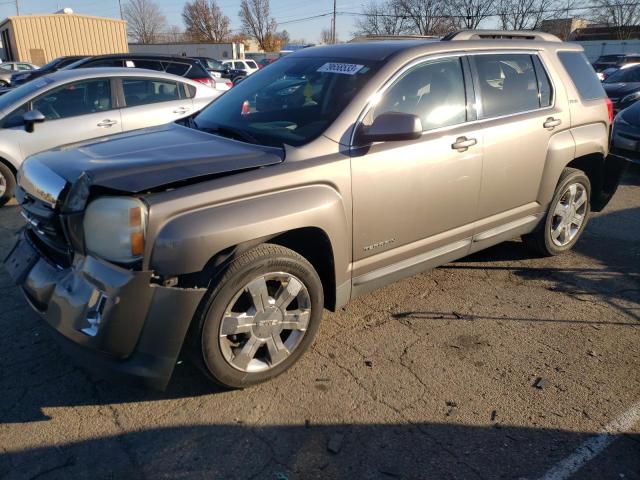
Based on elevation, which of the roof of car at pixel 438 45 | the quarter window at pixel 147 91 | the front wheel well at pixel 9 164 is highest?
the roof of car at pixel 438 45

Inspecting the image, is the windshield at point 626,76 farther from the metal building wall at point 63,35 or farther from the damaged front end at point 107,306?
the metal building wall at point 63,35

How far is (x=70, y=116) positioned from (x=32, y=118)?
1.97 ft

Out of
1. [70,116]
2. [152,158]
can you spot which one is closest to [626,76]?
[70,116]

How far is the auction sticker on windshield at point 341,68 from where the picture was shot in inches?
132

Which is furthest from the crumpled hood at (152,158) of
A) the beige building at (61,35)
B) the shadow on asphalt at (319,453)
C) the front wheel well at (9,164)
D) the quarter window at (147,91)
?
the beige building at (61,35)

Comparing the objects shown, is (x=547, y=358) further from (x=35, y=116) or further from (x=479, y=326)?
(x=35, y=116)

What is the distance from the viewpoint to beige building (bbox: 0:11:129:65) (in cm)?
3116

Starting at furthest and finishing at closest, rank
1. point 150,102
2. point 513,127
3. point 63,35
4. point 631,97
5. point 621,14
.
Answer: point 621,14 → point 63,35 → point 631,97 → point 150,102 → point 513,127

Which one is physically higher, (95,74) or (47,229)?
(95,74)

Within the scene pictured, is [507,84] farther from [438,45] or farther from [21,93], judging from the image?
[21,93]

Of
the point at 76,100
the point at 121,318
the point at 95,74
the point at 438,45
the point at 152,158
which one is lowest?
the point at 121,318

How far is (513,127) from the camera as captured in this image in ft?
12.7

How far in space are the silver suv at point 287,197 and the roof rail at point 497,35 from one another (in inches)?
1.1

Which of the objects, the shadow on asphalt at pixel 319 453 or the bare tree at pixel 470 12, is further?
the bare tree at pixel 470 12
